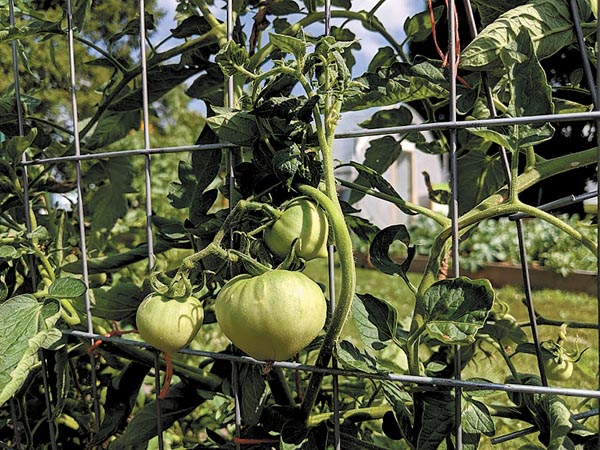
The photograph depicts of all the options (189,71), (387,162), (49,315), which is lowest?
(49,315)

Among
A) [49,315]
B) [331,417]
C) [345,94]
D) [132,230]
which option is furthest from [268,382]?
[132,230]

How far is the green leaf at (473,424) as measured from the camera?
47cm

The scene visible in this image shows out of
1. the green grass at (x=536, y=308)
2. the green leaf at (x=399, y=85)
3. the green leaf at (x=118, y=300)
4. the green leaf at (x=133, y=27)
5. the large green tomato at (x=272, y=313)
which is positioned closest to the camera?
the large green tomato at (x=272, y=313)

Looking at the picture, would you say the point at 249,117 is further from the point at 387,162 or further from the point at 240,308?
the point at 387,162

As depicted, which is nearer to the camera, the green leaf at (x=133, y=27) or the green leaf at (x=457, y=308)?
the green leaf at (x=457, y=308)

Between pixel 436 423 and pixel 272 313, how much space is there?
0.18 m

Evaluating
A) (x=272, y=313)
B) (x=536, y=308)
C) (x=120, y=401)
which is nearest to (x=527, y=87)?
(x=272, y=313)

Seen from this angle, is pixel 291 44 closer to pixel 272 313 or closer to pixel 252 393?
pixel 272 313

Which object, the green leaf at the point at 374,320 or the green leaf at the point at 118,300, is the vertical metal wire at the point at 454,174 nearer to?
the green leaf at the point at 374,320

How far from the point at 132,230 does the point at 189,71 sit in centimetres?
45

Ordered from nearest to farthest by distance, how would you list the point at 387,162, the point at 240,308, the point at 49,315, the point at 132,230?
the point at 240,308, the point at 49,315, the point at 387,162, the point at 132,230

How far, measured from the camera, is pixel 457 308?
435mm

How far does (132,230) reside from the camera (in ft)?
3.67

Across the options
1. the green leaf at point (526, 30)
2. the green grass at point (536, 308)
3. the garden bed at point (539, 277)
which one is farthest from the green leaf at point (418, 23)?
the garden bed at point (539, 277)
